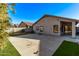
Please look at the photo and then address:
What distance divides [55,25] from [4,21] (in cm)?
139

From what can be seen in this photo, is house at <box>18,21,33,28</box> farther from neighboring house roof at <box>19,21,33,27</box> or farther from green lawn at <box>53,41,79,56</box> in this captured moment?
green lawn at <box>53,41,79,56</box>

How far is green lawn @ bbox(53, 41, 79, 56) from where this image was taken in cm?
521

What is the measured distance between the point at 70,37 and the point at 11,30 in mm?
1612

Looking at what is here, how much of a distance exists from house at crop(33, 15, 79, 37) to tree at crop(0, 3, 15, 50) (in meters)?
0.76

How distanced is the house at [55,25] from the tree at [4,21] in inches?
30.0

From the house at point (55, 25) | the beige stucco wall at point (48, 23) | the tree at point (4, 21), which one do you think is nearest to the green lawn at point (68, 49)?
the house at point (55, 25)

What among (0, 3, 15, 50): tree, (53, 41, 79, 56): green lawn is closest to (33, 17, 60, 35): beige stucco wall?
(53, 41, 79, 56): green lawn

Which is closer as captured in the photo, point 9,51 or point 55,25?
point 9,51

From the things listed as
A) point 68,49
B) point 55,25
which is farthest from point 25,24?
point 68,49

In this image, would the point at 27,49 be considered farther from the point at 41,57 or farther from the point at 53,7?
the point at 53,7

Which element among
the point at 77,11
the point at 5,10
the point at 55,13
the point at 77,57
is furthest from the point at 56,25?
the point at 5,10

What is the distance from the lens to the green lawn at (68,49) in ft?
17.1

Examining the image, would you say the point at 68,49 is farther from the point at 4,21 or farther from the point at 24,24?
the point at 4,21

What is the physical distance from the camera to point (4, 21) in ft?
17.4
